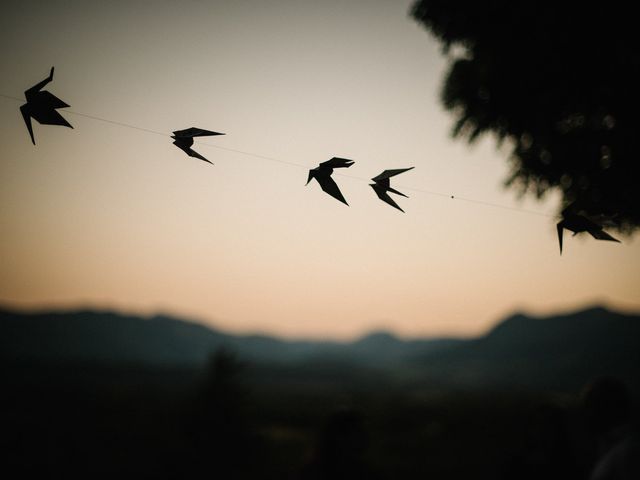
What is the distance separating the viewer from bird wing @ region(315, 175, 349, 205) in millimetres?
1787

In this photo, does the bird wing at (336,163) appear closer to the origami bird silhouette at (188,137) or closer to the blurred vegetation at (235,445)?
the origami bird silhouette at (188,137)

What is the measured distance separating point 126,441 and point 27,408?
A: 69.9 feet

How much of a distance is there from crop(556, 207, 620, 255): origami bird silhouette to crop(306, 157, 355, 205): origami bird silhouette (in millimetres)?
1096

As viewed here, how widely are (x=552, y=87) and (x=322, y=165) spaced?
661 centimetres

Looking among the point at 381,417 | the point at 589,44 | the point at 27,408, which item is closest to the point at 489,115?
the point at 589,44

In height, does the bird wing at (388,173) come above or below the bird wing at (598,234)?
above

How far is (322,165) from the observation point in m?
1.81

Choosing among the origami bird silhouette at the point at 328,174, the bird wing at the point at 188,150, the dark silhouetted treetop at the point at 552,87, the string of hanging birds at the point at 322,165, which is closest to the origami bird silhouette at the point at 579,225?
the string of hanging birds at the point at 322,165

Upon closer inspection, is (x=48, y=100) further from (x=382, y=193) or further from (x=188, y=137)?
(x=382, y=193)

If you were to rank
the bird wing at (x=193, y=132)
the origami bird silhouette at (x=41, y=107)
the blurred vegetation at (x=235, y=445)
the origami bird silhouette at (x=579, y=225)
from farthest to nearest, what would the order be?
the blurred vegetation at (x=235, y=445) < the bird wing at (x=193, y=132) < the origami bird silhouette at (x=579, y=225) < the origami bird silhouette at (x=41, y=107)

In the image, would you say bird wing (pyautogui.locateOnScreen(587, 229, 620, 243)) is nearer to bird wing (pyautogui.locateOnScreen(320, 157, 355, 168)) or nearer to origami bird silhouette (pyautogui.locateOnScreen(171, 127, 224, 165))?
bird wing (pyautogui.locateOnScreen(320, 157, 355, 168))

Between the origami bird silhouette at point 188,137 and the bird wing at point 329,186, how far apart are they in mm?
613

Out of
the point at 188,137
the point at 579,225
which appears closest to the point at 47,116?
the point at 188,137

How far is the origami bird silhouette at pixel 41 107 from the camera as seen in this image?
5.10 ft
